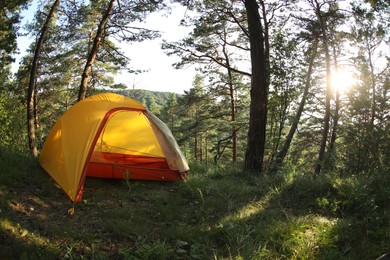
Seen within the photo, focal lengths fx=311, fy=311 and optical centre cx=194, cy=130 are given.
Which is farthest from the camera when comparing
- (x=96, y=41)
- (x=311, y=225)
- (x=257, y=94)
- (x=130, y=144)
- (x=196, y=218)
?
(x=96, y=41)

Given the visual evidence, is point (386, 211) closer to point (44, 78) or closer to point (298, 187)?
point (298, 187)

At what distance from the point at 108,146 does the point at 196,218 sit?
10.3 ft

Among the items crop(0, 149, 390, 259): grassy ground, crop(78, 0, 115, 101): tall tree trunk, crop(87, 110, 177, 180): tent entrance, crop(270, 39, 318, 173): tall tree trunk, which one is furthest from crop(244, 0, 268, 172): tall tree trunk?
crop(78, 0, 115, 101): tall tree trunk

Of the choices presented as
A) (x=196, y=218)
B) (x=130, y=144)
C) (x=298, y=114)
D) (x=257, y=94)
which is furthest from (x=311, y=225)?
(x=298, y=114)

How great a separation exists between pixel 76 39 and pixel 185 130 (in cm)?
840

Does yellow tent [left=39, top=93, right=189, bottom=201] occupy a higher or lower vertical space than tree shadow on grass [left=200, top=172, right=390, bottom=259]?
higher

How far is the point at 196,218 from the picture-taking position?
4391 millimetres

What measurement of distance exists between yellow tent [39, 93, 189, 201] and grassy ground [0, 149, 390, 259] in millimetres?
246

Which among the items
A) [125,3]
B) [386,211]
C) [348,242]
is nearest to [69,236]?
[348,242]

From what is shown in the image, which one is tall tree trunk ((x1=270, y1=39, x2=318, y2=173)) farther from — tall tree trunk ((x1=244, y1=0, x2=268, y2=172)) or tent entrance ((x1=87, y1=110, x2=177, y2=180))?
tent entrance ((x1=87, y1=110, x2=177, y2=180))

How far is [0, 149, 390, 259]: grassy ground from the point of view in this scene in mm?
3350

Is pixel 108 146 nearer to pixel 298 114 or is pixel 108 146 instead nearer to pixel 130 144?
pixel 130 144

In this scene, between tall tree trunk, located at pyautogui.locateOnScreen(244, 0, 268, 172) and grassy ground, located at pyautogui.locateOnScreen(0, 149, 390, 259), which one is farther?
tall tree trunk, located at pyautogui.locateOnScreen(244, 0, 268, 172)

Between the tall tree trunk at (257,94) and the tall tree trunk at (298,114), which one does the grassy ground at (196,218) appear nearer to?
the tall tree trunk at (257,94)
